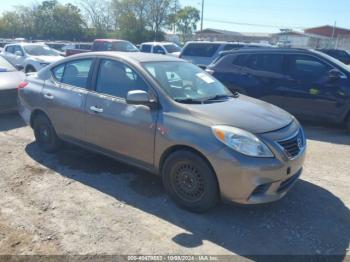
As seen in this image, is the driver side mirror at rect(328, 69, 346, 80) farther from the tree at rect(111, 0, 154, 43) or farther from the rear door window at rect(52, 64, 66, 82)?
the tree at rect(111, 0, 154, 43)

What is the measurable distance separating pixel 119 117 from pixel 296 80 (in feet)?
14.9

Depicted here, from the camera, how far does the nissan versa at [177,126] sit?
330cm

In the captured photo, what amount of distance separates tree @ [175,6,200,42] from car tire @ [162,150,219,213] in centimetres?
6977

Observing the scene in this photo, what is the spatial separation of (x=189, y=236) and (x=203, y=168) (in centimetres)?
68

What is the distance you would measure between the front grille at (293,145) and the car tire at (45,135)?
3.42m

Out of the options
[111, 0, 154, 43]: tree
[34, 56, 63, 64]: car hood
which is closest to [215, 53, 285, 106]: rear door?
[34, 56, 63, 64]: car hood

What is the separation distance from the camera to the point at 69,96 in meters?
4.72

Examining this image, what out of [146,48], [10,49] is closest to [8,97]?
[10,49]

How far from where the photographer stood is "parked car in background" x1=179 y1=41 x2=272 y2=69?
1321 centimetres

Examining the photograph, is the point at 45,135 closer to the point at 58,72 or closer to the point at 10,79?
the point at 58,72

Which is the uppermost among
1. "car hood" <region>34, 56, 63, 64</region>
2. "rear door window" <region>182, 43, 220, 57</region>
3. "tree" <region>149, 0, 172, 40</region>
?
"tree" <region>149, 0, 172, 40</region>

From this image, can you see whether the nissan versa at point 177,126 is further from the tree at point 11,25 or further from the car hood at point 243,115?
the tree at point 11,25

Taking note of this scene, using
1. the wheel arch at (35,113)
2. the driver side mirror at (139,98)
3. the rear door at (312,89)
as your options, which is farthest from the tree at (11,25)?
the driver side mirror at (139,98)

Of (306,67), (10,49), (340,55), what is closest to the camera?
(306,67)
